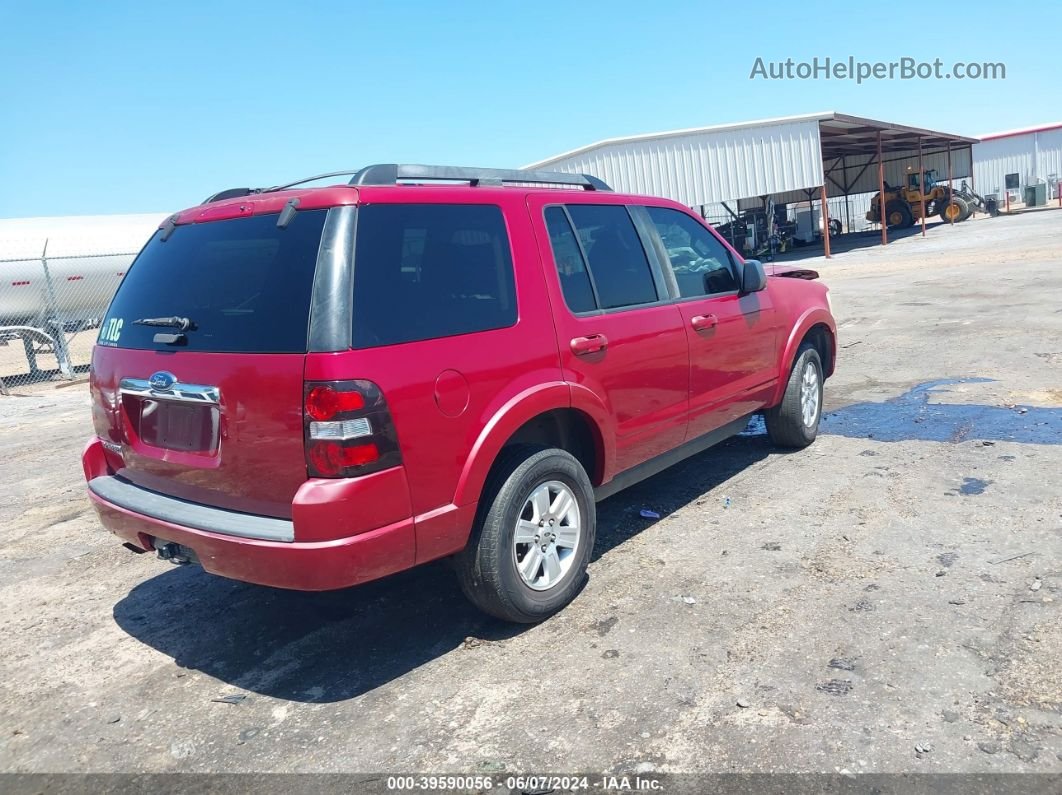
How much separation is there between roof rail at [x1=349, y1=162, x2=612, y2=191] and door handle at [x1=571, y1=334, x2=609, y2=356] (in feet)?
2.81

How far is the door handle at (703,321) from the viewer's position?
4738 millimetres

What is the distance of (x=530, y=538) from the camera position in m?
3.67

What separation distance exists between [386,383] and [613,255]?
6.02 ft

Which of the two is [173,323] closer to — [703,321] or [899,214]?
[703,321]

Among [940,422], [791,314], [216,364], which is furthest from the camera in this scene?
[940,422]

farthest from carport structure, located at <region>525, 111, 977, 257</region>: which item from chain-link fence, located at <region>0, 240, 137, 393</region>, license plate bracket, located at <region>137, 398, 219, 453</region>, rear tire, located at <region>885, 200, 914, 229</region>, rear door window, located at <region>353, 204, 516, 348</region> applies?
license plate bracket, located at <region>137, 398, 219, 453</region>

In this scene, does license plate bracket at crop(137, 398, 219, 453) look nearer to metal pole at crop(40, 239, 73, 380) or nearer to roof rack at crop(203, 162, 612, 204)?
roof rack at crop(203, 162, 612, 204)

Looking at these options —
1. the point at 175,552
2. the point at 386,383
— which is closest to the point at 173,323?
the point at 175,552

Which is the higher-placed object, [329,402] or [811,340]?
[329,402]

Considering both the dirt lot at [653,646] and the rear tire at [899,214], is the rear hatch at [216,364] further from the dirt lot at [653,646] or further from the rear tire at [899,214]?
the rear tire at [899,214]

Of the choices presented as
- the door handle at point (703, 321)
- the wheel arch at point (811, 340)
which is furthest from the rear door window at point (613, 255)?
the wheel arch at point (811, 340)

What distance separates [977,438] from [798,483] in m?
1.64

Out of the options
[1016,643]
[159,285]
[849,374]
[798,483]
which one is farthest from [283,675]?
[849,374]

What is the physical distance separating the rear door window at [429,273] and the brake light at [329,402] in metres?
0.19
